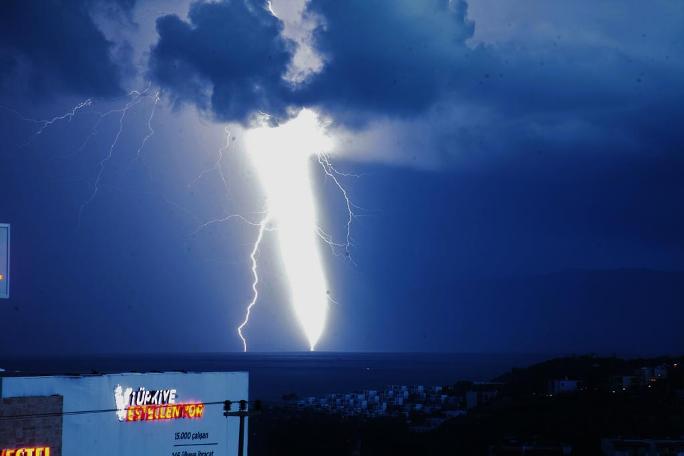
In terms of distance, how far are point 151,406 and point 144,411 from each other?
0.27 metres

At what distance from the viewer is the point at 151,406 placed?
69.4 ft

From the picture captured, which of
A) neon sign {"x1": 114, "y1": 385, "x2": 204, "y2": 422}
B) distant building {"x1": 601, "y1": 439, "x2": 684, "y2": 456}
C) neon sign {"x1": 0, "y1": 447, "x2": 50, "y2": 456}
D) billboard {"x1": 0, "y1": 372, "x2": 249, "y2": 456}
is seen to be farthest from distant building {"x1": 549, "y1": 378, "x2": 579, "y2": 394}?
neon sign {"x1": 0, "y1": 447, "x2": 50, "y2": 456}

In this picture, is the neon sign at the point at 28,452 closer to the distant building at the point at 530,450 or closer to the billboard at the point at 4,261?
the billboard at the point at 4,261

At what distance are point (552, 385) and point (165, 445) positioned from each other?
49350mm

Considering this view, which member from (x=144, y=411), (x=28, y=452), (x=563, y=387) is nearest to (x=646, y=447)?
(x=144, y=411)

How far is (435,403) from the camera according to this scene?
77.1 m

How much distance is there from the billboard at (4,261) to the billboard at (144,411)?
200cm

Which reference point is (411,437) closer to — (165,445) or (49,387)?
(165,445)

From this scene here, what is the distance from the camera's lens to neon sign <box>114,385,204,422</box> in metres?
20.4

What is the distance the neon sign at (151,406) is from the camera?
66.8 ft

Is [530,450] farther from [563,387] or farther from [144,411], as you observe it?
[563,387]

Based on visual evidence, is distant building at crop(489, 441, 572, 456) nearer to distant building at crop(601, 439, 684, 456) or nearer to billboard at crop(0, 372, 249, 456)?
distant building at crop(601, 439, 684, 456)

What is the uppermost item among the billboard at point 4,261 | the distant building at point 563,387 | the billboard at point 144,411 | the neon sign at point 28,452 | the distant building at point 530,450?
the billboard at point 4,261

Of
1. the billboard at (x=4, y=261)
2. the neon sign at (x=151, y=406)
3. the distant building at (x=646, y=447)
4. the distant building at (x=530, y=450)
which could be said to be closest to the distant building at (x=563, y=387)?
the distant building at (x=530, y=450)
